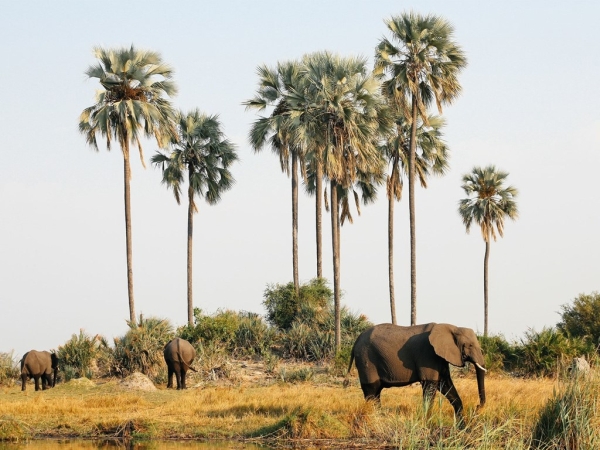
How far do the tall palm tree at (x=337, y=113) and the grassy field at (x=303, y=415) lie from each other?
40.7 feet

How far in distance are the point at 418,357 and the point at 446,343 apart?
661mm

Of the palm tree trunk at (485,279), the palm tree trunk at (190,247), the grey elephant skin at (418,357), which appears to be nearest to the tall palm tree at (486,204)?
the palm tree trunk at (485,279)

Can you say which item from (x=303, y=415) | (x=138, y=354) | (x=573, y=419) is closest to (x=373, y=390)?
(x=303, y=415)

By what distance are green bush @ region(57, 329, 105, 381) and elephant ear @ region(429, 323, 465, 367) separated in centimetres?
1654

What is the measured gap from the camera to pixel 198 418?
2073 centimetres

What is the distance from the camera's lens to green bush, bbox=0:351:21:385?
105ft

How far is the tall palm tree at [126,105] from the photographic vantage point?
1512 inches

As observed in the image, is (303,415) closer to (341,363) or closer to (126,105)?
(341,363)

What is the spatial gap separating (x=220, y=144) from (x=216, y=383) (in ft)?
59.0

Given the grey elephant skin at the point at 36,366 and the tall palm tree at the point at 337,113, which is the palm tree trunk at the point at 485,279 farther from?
the grey elephant skin at the point at 36,366

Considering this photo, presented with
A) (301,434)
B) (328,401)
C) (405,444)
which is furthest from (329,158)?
(405,444)

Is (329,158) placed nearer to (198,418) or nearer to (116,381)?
(116,381)

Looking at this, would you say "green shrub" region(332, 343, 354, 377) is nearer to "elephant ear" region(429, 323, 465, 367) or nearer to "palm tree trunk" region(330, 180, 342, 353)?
"palm tree trunk" region(330, 180, 342, 353)

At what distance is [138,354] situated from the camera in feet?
103
